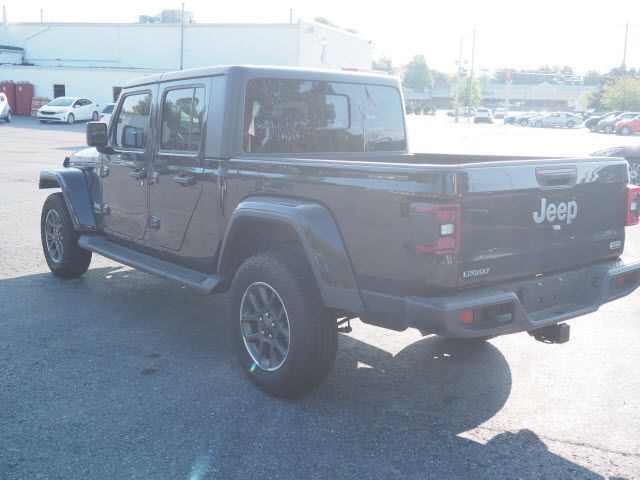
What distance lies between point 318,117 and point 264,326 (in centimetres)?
172

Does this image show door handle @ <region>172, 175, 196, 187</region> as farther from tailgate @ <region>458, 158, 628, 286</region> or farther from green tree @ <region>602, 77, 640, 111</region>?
Result: green tree @ <region>602, 77, 640, 111</region>

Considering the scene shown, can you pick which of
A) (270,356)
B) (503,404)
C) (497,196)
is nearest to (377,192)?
(497,196)

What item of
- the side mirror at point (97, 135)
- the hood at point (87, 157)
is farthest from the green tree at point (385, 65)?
A: the side mirror at point (97, 135)

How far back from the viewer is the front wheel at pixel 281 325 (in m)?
4.12

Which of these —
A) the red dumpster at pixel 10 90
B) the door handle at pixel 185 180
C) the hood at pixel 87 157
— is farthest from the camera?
the red dumpster at pixel 10 90

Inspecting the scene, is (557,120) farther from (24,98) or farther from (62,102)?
(24,98)

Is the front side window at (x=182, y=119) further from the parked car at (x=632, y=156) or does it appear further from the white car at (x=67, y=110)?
the white car at (x=67, y=110)

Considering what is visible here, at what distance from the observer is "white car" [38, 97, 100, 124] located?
3922 centimetres

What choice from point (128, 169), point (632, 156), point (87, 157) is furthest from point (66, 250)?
point (632, 156)

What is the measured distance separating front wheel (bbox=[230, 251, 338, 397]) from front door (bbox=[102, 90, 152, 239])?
1.67m

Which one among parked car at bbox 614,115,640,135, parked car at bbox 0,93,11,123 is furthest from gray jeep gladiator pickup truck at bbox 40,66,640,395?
parked car at bbox 614,115,640,135

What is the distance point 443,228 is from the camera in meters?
3.47

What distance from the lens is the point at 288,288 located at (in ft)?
13.6

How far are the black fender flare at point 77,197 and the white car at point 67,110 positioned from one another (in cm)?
3397
